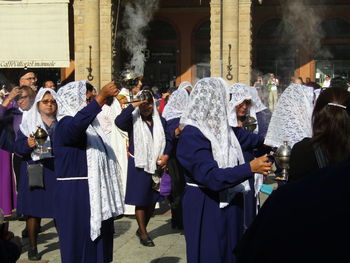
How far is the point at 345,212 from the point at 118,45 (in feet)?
76.4

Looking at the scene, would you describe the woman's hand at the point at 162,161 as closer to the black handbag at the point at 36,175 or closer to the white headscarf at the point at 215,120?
the black handbag at the point at 36,175

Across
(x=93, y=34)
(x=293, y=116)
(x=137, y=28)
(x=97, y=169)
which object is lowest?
(x=97, y=169)

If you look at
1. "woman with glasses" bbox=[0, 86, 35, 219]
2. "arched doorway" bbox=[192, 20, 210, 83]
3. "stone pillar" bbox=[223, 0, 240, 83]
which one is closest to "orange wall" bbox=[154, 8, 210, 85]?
"arched doorway" bbox=[192, 20, 210, 83]

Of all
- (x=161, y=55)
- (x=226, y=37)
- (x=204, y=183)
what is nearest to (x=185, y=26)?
(x=161, y=55)

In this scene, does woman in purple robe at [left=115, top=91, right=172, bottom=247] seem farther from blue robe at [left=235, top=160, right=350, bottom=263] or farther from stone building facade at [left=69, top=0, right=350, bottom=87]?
stone building facade at [left=69, top=0, right=350, bottom=87]

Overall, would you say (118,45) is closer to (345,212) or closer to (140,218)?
(140,218)

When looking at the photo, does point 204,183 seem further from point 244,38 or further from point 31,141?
point 244,38

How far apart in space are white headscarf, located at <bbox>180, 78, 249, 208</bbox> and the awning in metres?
20.6

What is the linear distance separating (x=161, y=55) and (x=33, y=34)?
5.70 m

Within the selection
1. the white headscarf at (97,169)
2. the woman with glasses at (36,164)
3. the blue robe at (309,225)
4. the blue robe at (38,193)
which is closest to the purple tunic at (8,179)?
the woman with glasses at (36,164)

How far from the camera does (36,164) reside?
591 cm

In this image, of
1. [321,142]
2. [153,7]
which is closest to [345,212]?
[321,142]

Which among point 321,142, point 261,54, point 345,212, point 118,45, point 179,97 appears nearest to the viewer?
point 345,212

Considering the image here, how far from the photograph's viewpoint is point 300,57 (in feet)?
82.9
